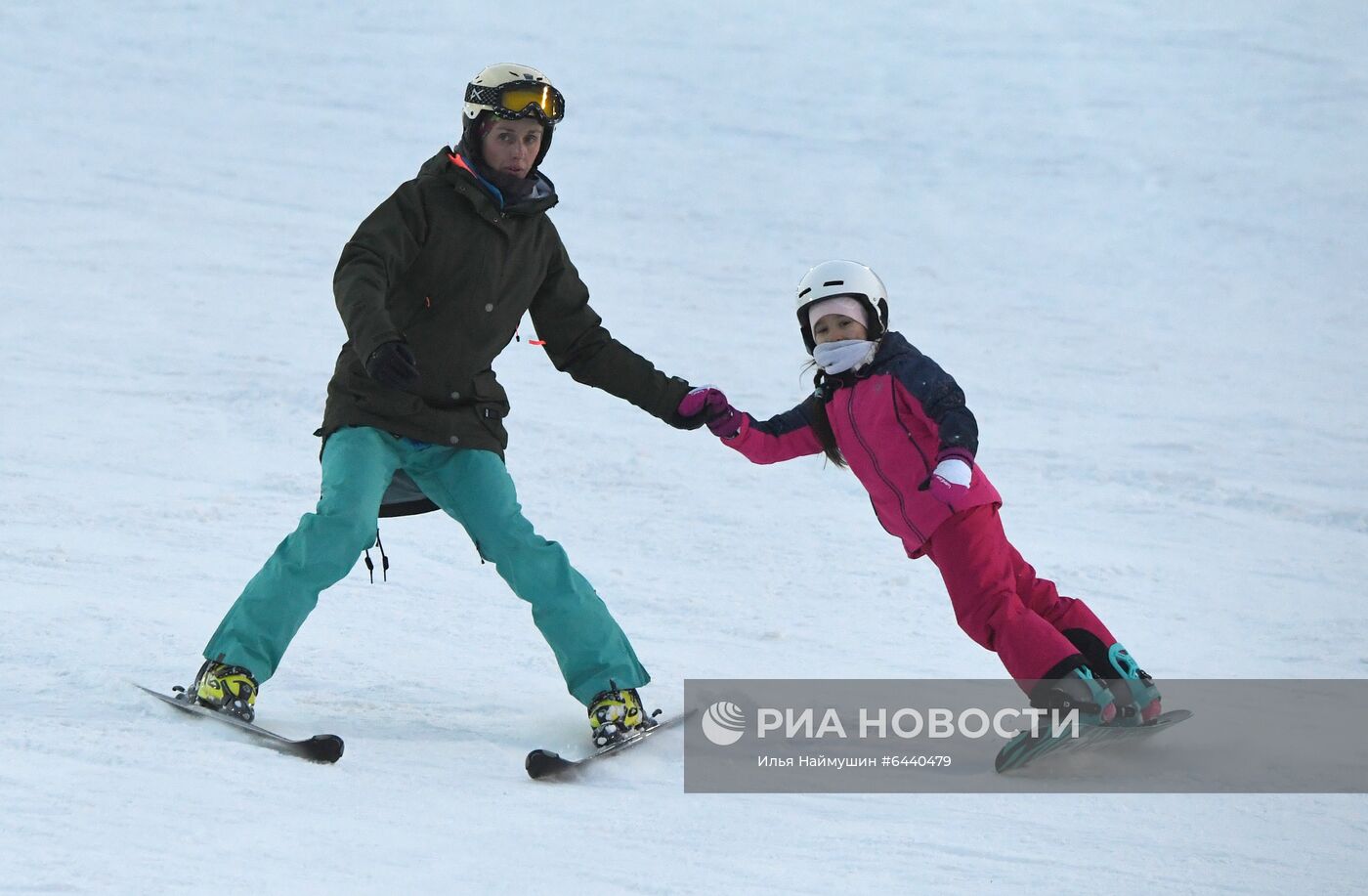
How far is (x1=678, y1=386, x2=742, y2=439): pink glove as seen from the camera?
4508 millimetres

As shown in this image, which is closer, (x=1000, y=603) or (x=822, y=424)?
(x=1000, y=603)

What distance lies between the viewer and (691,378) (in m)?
10.1

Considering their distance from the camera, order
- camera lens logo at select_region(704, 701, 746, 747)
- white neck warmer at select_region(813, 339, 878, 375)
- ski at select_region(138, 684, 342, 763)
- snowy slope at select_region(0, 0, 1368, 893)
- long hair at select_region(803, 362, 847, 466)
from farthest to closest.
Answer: long hair at select_region(803, 362, 847, 466), white neck warmer at select_region(813, 339, 878, 375), camera lens logo at select_region(704, 701, 746, 747), ski at select_region(138, 684, 342, 763), snowy slope at select_region(0, 0, 1368, 893)

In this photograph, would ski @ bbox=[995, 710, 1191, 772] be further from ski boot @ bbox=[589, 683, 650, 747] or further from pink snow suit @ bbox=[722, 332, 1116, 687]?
ski boot @ bbox=[589, 683, 650, 747]

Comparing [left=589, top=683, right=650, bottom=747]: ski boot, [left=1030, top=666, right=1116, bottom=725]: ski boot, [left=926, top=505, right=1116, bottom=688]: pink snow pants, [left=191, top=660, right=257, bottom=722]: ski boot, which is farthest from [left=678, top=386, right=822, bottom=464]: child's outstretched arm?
[left=191, top=660, right=257, bottom=722]: ski boot

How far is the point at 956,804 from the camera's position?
3.54 m

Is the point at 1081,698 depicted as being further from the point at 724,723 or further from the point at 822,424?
the point at 822,424

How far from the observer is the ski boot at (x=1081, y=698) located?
12.6ft

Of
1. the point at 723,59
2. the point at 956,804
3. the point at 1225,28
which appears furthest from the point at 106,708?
the point at 1225,28

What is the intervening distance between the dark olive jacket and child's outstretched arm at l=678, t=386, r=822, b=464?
2.08 feet

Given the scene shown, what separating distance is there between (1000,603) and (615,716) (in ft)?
3.47

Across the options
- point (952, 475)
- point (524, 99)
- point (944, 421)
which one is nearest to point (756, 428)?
point (944, 421)

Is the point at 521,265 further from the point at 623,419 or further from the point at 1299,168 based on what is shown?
the point at 1299,168

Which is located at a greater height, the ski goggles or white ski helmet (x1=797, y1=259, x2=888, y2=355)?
the ski goggles
